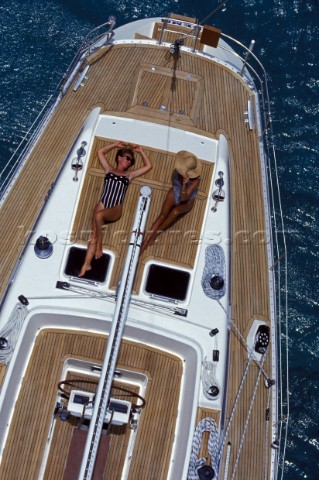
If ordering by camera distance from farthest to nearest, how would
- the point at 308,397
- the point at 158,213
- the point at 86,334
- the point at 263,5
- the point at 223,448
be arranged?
the point at 263,5
the point at 308,397
the point at 158,213
the point at 86,334
the point at 223,448

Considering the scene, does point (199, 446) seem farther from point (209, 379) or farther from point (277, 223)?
point (277, 223)

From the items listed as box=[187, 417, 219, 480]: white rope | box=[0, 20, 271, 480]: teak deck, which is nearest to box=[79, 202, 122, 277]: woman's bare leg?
box=[0, 20, 271, 480]: teak deck

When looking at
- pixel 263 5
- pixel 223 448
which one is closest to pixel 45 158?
pixel 223 448

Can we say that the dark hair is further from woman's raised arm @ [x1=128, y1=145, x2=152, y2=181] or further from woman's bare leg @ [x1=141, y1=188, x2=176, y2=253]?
woman's bare leg @ [x1=141, y1=188, x2=176, y2=253]

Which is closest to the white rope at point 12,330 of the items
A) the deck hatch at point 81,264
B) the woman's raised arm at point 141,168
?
the deck hatch at point 81,264

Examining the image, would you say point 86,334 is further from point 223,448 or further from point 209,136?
point 209,136

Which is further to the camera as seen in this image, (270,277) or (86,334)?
(270,277)
